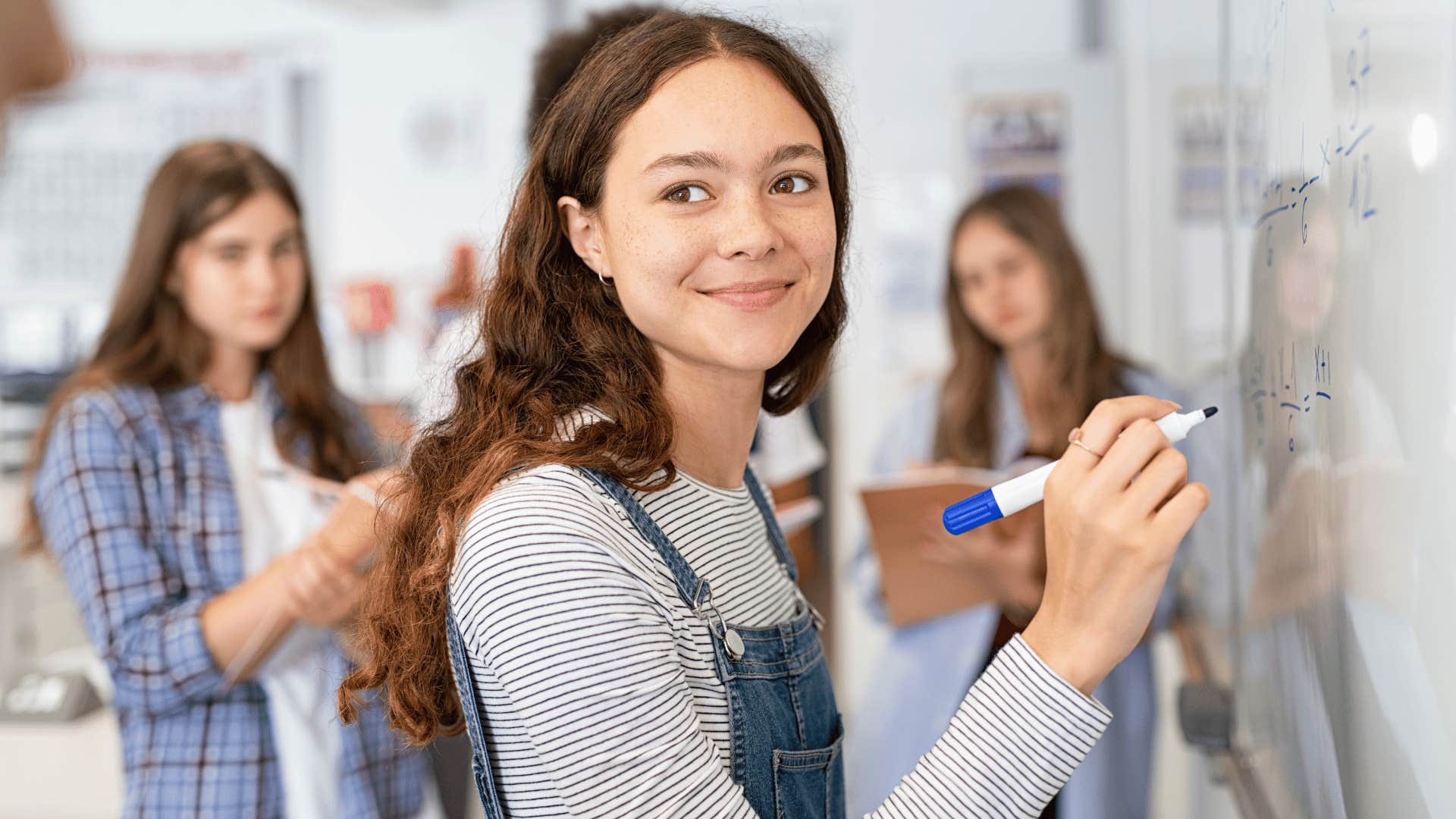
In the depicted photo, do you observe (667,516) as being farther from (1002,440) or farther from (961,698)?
(1002,440)

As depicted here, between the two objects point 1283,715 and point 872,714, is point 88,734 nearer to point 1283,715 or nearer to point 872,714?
point 872,714

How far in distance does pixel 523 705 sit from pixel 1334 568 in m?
0.52

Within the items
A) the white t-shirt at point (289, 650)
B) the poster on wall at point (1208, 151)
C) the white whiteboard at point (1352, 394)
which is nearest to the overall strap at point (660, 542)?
the white whiteboard at point (1352, 394)

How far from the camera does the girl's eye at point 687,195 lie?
878mm

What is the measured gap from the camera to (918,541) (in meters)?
1.95

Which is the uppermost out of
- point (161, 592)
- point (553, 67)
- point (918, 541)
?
point (553, 67)

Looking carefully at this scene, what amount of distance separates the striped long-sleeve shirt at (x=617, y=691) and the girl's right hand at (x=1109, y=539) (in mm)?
25

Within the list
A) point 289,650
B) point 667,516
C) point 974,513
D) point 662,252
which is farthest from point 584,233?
point 289,650

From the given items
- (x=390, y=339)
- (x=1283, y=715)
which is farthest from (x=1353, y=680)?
(x=390, y=339)

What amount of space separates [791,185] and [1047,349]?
56.0 inches

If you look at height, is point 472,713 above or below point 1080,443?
below

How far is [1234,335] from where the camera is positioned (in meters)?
1.24

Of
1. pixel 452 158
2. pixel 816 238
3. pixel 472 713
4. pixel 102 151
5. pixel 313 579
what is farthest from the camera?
pixel 452 158

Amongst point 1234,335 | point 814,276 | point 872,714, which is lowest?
point 872,714
